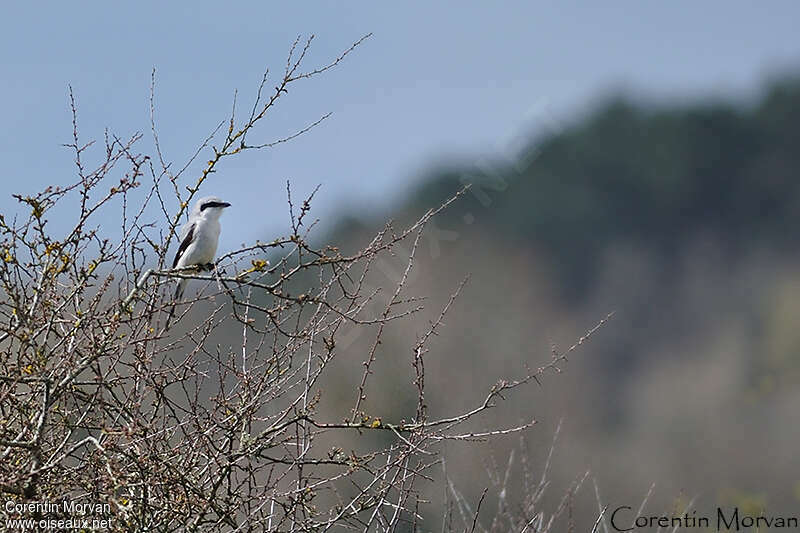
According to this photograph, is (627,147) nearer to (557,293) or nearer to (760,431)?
(557,293)

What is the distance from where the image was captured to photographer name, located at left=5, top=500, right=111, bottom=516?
3756mm

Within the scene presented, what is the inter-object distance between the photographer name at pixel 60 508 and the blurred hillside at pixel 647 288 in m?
13.7

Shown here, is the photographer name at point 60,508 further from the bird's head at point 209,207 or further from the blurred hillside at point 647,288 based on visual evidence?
the blurred hillside at point 647,288

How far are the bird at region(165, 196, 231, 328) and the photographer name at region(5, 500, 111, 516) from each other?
1941mm

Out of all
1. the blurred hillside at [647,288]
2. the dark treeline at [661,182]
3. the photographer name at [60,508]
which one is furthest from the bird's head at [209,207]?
the dark treeline at [661,182]

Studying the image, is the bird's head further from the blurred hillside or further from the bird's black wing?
the blurred hillside

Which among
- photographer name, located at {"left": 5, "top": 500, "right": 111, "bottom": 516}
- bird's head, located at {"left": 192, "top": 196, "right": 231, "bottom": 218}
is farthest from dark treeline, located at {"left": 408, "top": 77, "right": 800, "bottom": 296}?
photographer name, located at {"left": 5, "top": 500, "right": 111, "bottom": 516}

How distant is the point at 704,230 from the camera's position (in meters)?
34.2

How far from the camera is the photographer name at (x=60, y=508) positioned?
3.76 meters

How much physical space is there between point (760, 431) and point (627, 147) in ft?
41.0

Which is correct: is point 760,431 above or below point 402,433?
below

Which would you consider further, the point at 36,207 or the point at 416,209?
the point at 416,209

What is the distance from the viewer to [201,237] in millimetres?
5980

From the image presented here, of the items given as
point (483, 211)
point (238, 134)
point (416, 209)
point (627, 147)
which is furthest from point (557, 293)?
point (238, 134)
